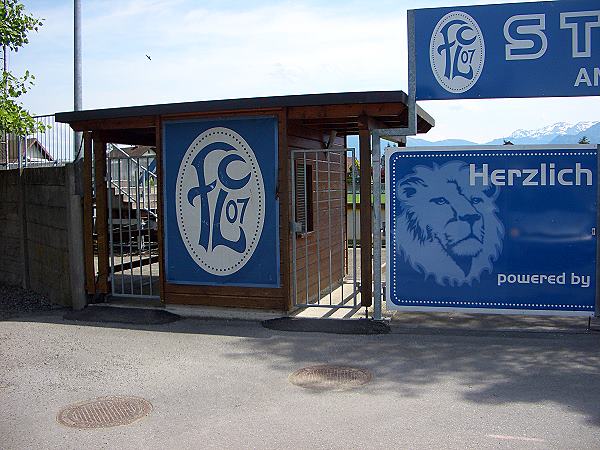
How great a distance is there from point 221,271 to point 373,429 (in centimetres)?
499

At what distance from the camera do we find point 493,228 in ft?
29.3

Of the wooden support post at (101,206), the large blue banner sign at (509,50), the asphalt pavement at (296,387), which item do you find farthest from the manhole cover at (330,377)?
the wooden support post at (101,206)

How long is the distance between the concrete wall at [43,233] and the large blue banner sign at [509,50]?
5651 mm

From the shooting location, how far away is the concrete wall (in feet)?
35.7

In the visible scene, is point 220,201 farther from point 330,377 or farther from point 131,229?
point 131,229

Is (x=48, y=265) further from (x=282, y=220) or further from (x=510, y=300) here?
(x=510, y=300)

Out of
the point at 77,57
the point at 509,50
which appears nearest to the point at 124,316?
the point at 509,50

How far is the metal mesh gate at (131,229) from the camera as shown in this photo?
36.2ft

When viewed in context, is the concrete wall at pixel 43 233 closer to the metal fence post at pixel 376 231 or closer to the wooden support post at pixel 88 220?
the wooden support post at pixel 88 220

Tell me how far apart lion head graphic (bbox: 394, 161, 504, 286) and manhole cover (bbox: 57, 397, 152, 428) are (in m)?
4.30

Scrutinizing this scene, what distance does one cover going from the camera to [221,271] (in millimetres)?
10047

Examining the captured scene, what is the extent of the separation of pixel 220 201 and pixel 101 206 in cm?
219

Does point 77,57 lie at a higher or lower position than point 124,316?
higher

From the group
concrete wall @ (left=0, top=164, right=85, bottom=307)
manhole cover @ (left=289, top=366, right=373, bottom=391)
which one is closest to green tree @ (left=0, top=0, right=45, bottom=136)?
concrete wall @ (left=0, top=164, right=85, bottom=307)
